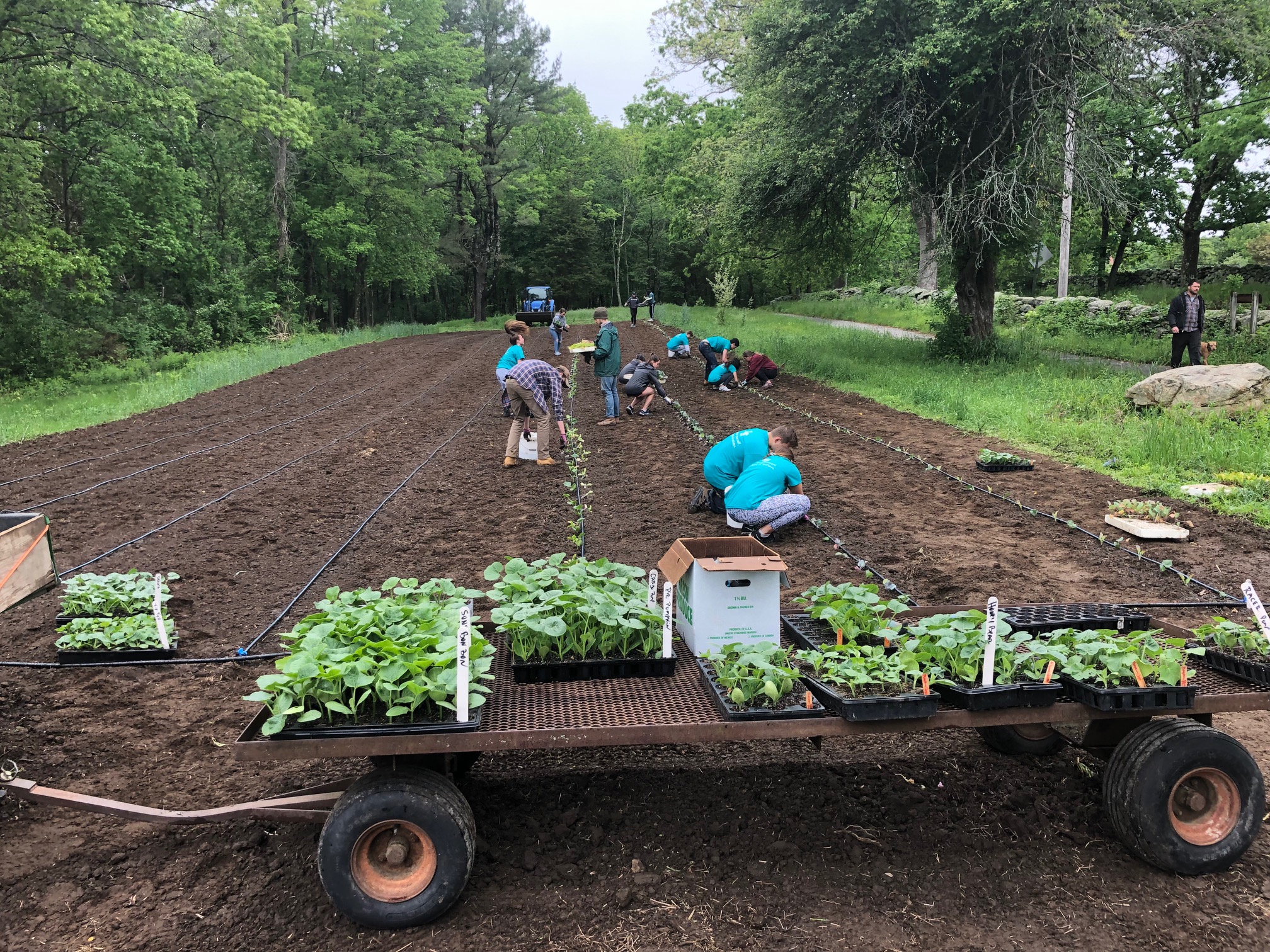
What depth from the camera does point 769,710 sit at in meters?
2.74

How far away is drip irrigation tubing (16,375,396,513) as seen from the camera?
303 inches

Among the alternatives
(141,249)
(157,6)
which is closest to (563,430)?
(157,6)

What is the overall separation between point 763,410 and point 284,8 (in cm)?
2268

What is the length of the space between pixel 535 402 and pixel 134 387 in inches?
506

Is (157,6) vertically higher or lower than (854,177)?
higher

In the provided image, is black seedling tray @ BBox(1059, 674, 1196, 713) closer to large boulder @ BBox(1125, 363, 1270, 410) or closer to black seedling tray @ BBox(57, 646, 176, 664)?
black seedling tray @ BBox(57, 646, 176, 664)

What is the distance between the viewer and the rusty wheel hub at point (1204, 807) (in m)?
2.82

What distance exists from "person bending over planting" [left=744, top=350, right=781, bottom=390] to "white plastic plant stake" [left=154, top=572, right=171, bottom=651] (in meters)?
12.2

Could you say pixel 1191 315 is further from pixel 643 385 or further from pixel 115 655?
pixel 115 655

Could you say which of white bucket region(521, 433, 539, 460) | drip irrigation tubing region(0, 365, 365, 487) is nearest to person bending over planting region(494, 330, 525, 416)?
white bucket region(521, 433, 539, 460)

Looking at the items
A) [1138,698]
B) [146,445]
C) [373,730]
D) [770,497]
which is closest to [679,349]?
[146,445]

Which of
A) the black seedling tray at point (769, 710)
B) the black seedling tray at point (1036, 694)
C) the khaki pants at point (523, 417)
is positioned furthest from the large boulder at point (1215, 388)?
the black seedling tray at point (769, 710)

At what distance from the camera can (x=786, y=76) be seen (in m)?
14.2

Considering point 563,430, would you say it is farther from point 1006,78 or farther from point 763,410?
point 1006,78
